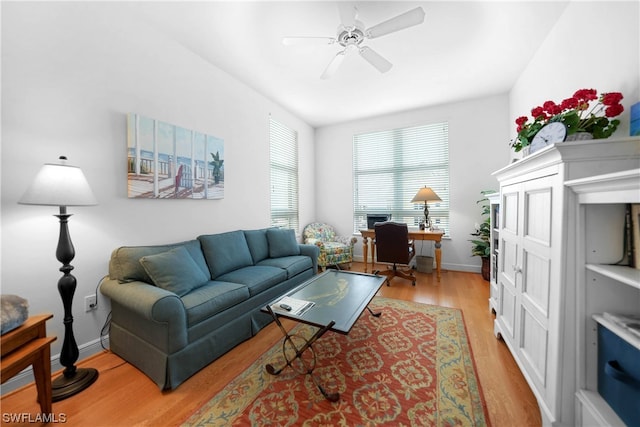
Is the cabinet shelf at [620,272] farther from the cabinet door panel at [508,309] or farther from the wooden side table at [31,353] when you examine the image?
the wooden side table at [31,353]

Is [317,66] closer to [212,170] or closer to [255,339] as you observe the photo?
[212,170]

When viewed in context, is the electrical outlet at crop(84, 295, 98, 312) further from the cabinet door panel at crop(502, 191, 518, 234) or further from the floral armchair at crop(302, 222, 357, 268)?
the cabinet door panel at crop(502, 191, 518, 234)

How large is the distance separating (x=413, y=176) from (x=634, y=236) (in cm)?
340

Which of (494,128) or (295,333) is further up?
(494,128)

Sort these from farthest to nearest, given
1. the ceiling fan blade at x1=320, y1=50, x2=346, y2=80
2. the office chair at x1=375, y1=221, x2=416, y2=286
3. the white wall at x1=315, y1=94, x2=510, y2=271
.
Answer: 1. the white wall at x1=315, y1=94, x2=510, y2=271
2. the office chair at x1=375, y1=221, x2=416, y2=286
3. the ceiling fan blade at x1=320, y1=50, x2=346, y2=80

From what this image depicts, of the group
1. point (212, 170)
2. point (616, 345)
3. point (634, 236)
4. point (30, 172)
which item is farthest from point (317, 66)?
point (616, 345)

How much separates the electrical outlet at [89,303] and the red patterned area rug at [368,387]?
4.20 feet

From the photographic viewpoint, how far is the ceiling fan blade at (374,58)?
81.9 inches

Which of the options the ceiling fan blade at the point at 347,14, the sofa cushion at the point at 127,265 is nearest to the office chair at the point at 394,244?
the ceiling fan blade at the point at 347,14

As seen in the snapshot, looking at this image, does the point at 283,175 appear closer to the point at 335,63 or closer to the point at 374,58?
the point at 335,63

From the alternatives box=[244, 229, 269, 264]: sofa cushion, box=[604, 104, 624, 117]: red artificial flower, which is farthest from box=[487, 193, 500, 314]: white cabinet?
box=[244, 229, 269, 264]: sofa cushion

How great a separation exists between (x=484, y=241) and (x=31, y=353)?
4.62 m

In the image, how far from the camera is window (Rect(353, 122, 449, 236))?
4.09 metres

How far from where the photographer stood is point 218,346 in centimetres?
180
